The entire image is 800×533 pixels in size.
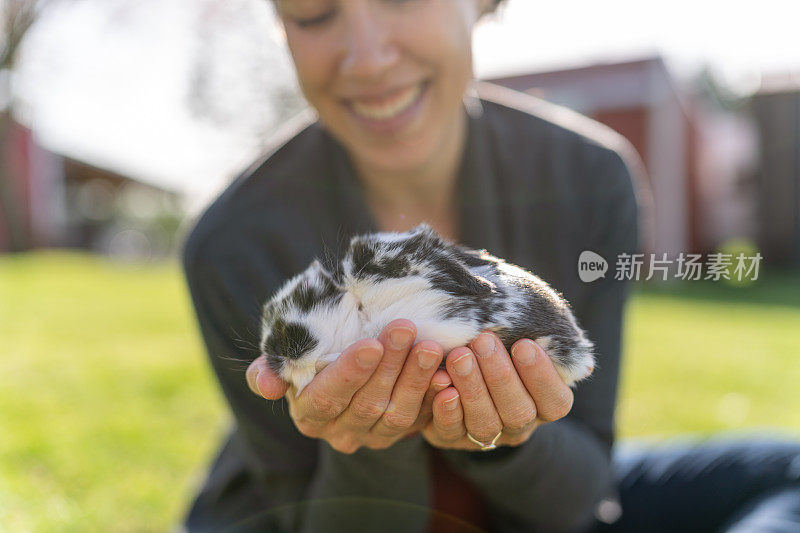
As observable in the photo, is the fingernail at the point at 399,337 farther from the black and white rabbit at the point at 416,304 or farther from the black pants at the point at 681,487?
the black pants at the point at 681,487

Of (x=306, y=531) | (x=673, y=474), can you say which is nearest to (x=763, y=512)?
(x=673, y=474)

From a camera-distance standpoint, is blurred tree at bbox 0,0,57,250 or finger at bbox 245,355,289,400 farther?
blurred tree at bbox 0,0,57,250

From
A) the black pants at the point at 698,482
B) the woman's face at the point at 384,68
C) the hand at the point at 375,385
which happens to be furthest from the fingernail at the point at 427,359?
the black pants at the point at 698,482

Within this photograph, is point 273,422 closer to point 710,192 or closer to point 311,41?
point 311,41

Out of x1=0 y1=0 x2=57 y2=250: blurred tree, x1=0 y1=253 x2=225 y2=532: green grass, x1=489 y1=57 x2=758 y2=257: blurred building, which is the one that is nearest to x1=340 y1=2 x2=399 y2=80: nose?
x1=489 y1=57 x2=758 y2=257: blurred building

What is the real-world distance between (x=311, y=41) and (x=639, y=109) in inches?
35.5

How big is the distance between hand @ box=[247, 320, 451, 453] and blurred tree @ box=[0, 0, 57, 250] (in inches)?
34.4

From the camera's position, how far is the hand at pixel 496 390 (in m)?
0.82

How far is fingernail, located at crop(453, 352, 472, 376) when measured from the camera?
807 millimetres

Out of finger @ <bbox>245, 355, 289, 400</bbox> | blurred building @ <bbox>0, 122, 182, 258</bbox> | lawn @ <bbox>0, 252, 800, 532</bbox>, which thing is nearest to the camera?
finger @ <bbox>245, 355, 289, 400</bbox>

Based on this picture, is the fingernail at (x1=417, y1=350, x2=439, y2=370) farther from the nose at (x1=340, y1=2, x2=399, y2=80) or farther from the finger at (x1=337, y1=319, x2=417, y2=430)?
the nose at (x1=340, y1=2, x2=399, y2=80)

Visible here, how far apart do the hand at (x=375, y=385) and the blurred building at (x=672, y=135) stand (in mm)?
706

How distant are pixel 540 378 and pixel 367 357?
0.25 metres

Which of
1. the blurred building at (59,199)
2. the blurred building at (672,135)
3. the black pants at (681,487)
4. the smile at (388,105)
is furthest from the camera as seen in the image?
the black pants at (681,487)
